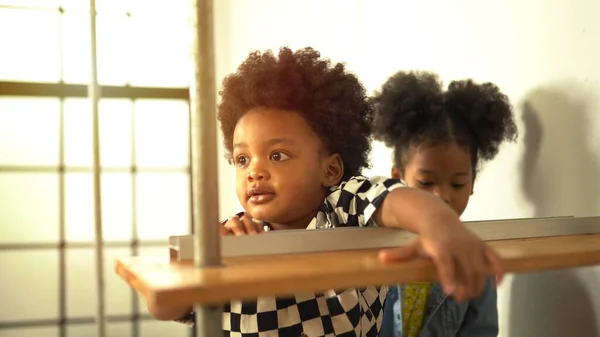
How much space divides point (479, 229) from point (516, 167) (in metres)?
0.36

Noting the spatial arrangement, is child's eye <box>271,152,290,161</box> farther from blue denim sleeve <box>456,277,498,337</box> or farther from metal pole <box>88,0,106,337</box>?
blue denim sleeve <box>456,277,498,337</box>

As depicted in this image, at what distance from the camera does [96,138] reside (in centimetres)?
89

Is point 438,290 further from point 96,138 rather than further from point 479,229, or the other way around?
point 96,138

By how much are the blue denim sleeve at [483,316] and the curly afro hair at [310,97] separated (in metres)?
0.27

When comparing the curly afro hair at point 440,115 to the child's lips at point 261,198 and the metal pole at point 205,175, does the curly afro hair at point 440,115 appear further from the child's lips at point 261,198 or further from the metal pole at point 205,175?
the metal pole at point 205,175

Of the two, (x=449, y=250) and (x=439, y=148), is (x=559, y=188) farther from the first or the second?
(x=449, y=250)

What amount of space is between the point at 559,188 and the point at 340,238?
433mm

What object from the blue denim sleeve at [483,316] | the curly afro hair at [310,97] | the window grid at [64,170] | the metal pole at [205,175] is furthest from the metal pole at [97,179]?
the window grid at [64,170]

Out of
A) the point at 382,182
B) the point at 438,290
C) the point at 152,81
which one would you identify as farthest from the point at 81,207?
the point at 382,182

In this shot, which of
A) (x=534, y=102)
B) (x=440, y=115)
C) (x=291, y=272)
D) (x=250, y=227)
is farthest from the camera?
(x=440, y=115)

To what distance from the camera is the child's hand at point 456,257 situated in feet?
1.57

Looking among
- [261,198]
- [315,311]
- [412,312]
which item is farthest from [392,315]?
[261,198]

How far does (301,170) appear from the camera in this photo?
0.84 metres

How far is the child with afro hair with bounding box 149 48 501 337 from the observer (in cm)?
78
